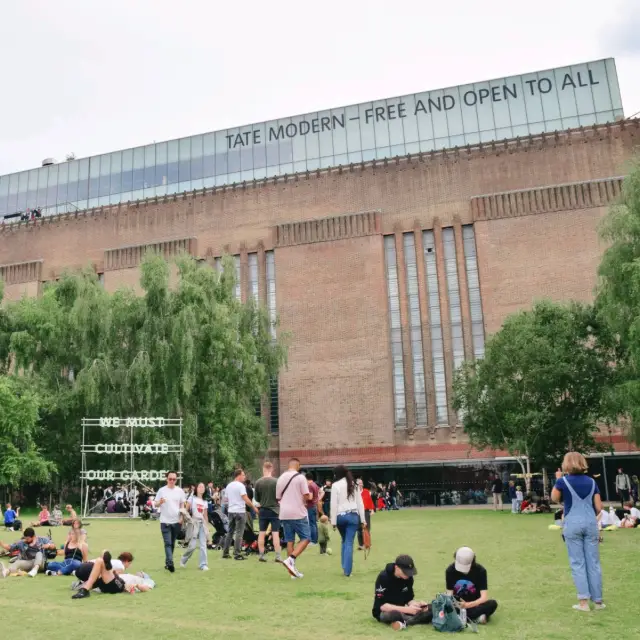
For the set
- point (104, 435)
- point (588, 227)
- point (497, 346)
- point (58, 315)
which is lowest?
point (104, 435)

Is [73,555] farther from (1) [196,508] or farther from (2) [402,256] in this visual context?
(2) [402,256]

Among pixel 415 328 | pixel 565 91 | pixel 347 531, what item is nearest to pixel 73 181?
pixel 415 328

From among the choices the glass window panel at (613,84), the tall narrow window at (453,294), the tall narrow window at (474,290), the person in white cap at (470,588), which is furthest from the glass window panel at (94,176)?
the person in white cap at (470,588)

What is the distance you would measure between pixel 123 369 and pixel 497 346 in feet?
54.0

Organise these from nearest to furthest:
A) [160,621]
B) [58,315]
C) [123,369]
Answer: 1. [160,621]
2. [123,369]
3. [58,315]

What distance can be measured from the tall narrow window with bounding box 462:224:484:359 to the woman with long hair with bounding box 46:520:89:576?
2970 cm

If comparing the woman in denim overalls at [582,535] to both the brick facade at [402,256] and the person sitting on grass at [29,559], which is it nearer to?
the person sitting on grass at [29,559]

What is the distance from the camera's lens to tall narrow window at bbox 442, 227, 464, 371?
129ft

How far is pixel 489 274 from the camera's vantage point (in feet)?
129

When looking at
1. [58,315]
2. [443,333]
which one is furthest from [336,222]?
[58,315]

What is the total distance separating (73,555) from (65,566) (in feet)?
1.24

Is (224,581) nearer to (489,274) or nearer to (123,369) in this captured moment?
(123,369)

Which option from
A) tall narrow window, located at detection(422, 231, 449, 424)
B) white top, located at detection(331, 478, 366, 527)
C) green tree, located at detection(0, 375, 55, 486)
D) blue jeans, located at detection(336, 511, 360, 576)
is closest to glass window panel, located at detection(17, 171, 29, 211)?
green tree, located at detection(0, 375, 55, 486)

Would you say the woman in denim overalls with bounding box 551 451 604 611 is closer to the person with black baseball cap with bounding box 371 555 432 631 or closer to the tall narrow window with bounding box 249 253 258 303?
the person with black baseball cap with bounding box 371 555 432 631
